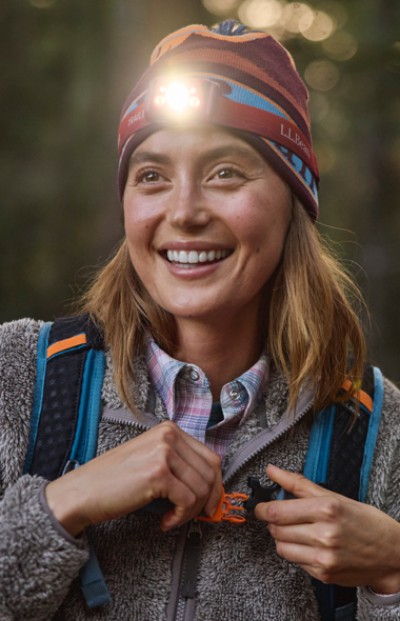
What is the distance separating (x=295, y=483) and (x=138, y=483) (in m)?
0.48

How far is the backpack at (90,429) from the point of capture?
78.4 inches

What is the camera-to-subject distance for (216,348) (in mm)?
2402

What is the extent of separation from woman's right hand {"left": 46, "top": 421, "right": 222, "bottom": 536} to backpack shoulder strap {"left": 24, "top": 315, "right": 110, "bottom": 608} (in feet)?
0.41

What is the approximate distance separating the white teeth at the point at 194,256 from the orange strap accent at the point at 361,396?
0.63 metres

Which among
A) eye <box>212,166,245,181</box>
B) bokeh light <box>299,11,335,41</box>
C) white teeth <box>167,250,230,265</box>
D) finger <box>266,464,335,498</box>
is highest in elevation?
bokeh light <box>299,11,335,41</box>

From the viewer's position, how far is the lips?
2207 millimetres

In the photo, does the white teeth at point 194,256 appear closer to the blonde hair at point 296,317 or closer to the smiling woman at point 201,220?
the smiling woman at point 201,220

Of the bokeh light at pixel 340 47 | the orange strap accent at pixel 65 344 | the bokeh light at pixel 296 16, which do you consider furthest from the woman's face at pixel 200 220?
the bokeh light at pixel 340 47

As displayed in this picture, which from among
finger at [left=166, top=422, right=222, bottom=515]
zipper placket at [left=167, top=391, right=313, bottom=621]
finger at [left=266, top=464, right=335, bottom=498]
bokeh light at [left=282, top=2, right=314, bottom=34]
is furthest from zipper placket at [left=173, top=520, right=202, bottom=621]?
bokeh light at [left=282, top=2, right=314, bottom=34]

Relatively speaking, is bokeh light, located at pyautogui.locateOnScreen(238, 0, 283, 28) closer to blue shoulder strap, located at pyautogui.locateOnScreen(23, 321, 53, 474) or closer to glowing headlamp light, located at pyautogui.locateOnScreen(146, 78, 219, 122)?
glowing headlamp light, located at pyautogui.locateOnScreen(146, 78, 219, 122)

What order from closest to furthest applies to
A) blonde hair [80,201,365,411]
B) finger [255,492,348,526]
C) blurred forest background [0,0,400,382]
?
finger [255,492,348,526], blonde hair [80,201,365,411], blurred forest background [0,0,400,382]

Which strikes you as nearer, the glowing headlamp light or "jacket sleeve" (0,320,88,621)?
"jacket sleeve" (0,320,88,621)

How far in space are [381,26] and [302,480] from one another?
16.3 ft

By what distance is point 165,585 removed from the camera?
6.64ft
